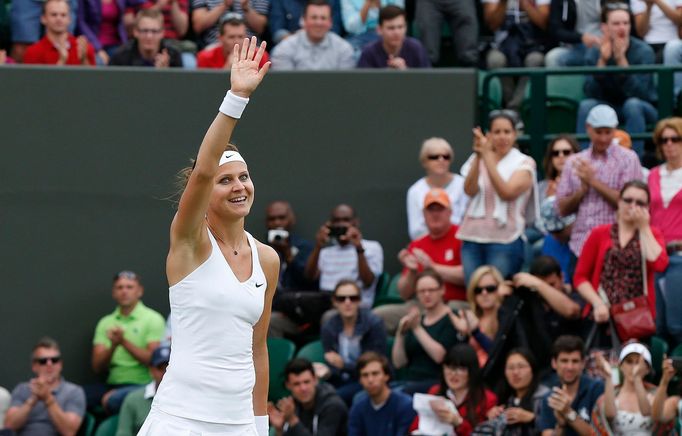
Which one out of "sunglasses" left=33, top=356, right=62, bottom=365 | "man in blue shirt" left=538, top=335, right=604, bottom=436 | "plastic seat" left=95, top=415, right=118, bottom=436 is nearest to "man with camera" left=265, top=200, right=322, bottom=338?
"plastic seat" left=95, top=415, right=118, bottom=436

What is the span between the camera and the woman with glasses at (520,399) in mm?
9141

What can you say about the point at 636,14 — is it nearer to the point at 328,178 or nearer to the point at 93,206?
the point at 328,178

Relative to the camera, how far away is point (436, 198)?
10.7 metres

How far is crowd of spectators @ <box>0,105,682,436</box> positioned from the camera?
9.24 meters

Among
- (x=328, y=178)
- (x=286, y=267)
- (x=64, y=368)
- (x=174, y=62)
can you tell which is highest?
(x=174, y=62)

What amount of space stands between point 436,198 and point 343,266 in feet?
2.77

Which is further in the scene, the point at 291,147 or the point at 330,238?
the point at 291,147

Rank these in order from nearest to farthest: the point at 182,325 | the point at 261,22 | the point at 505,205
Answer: the point at 182,325 < the point at 505,205 < the point at 261,22

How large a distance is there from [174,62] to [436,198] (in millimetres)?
2612

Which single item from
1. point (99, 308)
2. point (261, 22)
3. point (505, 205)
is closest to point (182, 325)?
point (505, 205)

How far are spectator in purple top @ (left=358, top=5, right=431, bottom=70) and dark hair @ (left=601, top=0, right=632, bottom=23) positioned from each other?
4.77 feet

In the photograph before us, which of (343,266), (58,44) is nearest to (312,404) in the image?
(343,266)

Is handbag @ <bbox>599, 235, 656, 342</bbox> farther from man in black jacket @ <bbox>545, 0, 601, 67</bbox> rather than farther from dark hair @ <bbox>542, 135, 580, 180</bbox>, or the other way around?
man in black jacket @ <bbox>545, 0, 601, 67</bbox>

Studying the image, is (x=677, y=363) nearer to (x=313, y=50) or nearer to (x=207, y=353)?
(x=313, y=50)
